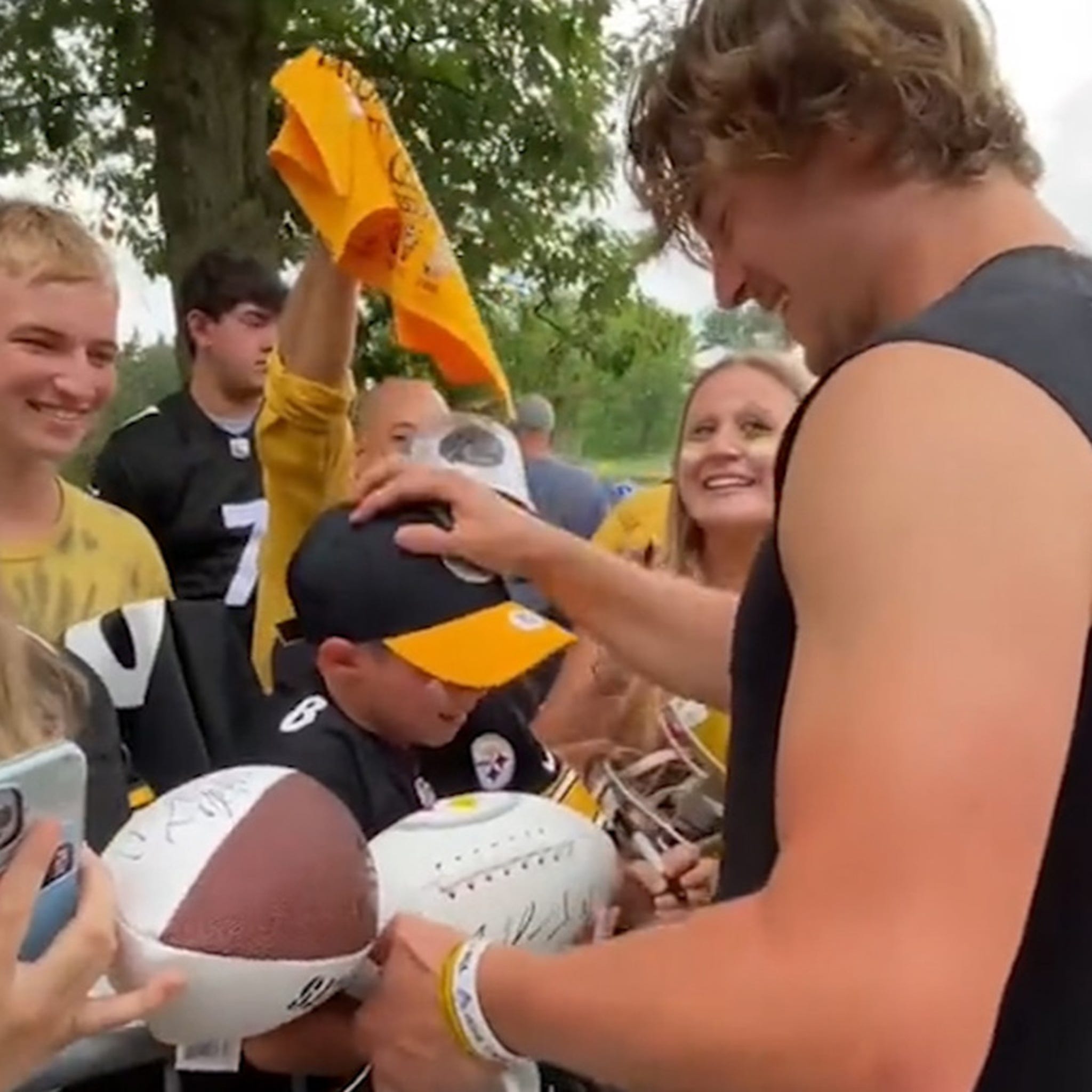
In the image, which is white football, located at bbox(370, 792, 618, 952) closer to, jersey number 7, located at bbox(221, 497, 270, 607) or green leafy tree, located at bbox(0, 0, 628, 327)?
jersey number 7, located at bbox(221, 497, 270, 607)

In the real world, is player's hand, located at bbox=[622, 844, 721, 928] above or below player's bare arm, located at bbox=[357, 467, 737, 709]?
below

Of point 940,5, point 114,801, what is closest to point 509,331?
point 114,801

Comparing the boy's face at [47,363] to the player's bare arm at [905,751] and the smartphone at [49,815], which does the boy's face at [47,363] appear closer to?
the smartphone at [49,815]

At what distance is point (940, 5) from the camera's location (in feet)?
5.65

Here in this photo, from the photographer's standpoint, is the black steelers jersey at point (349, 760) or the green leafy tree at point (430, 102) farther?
the green leafy tree at point (430, 102)

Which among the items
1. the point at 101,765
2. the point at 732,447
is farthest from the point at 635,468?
the point at 101,765

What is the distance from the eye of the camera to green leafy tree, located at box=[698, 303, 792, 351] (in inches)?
83.6

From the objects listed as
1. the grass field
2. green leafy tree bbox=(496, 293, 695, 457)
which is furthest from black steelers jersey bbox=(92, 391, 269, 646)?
green leafy tree bbox=(496, 293, 695, 457)

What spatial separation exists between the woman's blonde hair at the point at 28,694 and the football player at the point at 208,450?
8.28 feet

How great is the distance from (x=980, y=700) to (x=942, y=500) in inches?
5.6

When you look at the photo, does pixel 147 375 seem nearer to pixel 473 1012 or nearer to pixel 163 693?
pixel 163 693

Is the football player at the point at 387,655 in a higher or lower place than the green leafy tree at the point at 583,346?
higher

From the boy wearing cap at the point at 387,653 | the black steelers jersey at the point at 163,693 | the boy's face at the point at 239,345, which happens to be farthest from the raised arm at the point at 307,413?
the boy's face at the point at 239,345

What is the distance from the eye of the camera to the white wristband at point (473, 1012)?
171 cm
